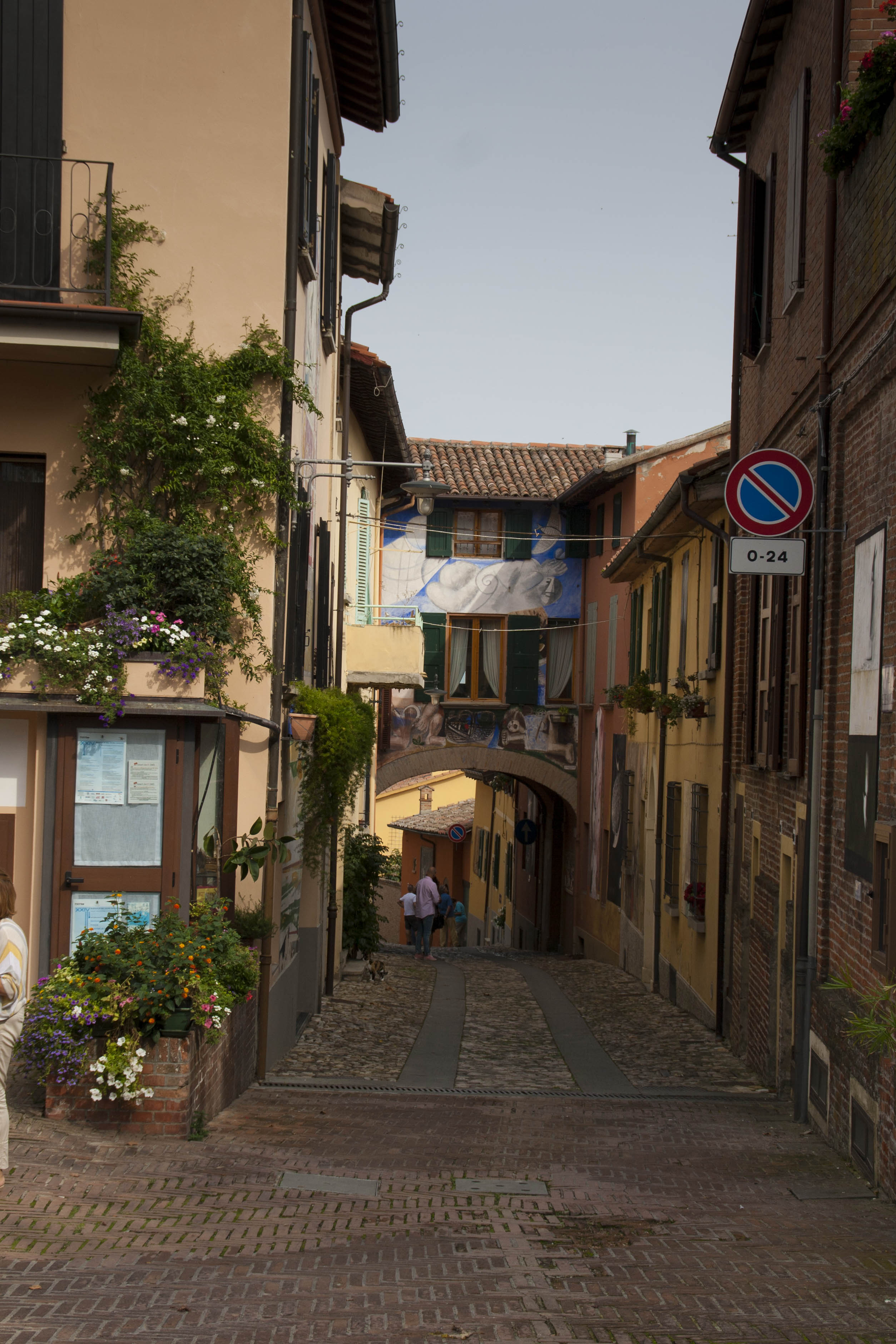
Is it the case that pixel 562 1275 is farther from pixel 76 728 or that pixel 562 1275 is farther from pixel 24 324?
pixel 24 324

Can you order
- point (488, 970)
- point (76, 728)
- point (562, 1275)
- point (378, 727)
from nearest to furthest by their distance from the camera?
point (562, 1275)
point (76, 728)
point (488, 970)
point (378, 727)

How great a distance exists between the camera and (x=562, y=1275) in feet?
17.6

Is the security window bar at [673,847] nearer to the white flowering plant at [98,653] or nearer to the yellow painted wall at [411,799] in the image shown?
the white flowering plant at [98,653]

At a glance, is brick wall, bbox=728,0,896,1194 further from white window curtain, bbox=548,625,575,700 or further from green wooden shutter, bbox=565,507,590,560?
green wooden shutter, bbox=565,507,590,560

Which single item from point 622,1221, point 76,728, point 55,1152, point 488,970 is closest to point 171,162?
point 76,728

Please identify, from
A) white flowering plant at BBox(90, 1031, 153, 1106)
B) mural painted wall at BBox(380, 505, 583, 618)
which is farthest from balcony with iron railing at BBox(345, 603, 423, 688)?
white flowering plant at BBox(90, 1031, 153, 1106)

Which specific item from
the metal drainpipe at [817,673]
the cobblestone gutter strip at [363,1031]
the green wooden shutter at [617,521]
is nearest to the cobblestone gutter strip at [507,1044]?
the cobblestone gutter strip at [363,1031]

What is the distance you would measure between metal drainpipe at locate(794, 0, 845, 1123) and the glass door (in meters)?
4.20

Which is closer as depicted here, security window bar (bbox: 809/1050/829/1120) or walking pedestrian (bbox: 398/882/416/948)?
security window bar (bbox: 809/1050/829/1120)

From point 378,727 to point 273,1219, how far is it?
2159 centimetres

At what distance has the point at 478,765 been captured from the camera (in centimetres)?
Result: 2814

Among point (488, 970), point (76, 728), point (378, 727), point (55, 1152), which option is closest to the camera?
point (55, 1152)

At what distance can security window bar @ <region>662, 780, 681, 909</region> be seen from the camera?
17.7 metres

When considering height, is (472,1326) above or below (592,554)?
below
